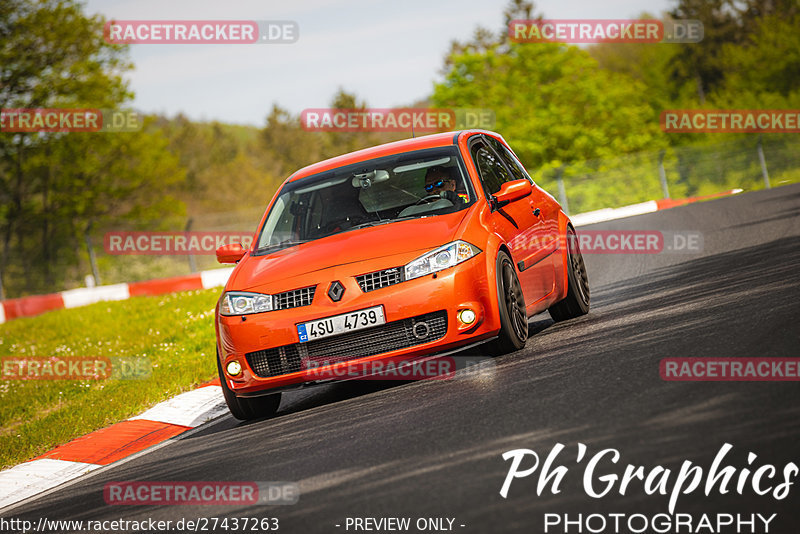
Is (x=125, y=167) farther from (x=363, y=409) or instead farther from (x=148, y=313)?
(x=363, y=409)

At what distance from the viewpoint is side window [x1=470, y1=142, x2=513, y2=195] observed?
8.22 m

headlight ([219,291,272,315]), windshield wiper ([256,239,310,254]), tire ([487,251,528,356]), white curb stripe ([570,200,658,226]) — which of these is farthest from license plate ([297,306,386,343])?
white curb stripe ([570,200,658,226])

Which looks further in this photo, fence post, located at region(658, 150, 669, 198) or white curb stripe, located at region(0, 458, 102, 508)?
fence post, located at region(658, 150, 669, 198)

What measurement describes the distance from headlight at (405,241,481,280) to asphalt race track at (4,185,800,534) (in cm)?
78

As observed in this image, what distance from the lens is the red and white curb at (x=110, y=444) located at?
7.01 m

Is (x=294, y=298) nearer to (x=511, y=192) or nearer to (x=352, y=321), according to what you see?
(x=352, y=321)

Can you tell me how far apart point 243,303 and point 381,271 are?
3.45ft

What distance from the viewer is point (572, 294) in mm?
9078

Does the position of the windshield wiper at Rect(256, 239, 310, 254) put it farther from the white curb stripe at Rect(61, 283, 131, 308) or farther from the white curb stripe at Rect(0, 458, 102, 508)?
the white curb stripe at Rect(61, 283, 131, 308)

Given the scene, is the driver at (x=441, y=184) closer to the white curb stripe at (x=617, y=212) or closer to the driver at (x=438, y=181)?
the driver at (x=438, y=181)

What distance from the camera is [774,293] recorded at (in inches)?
309

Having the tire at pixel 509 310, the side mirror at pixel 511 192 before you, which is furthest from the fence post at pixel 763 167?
the tire at pixel 509 310

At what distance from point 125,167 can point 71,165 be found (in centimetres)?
259

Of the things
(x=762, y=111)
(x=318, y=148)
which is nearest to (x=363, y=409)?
(x=762, y=111)
